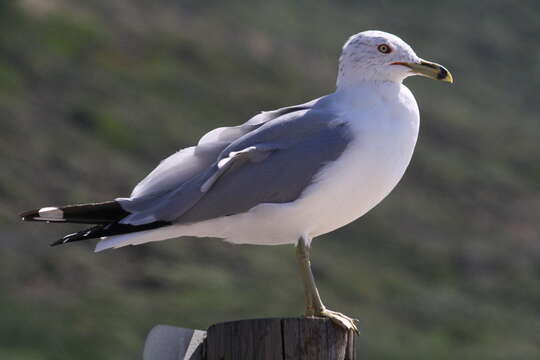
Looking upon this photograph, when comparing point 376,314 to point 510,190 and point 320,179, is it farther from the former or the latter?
point 320,179

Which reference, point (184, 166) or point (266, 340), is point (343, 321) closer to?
point (266, 340)

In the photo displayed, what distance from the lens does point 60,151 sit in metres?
21.8

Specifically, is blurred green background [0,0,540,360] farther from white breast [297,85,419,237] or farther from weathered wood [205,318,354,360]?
weathered wood [205,318,354,360]

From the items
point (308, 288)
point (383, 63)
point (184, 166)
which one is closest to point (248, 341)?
point (308, 288)

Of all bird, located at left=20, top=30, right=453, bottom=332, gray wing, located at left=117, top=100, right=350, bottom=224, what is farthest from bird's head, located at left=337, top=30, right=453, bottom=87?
gray wing, located at left=117, top=100, right=350, bottom=224

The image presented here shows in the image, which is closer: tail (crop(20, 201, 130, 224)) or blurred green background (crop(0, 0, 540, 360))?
tail (crop(20, 201, 130, 224))

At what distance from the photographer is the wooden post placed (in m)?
4.49

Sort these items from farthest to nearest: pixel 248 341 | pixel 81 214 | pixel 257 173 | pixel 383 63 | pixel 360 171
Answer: pixel 383 63
pixel 257 173
pixel 360 171
pixel 81 214
pixel 248 341

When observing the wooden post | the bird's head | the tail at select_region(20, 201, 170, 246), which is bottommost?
the wooden post

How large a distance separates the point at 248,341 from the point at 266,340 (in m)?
0.07

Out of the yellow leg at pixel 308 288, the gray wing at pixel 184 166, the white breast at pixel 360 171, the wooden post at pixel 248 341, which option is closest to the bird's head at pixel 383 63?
the white breast at pixel 360 171

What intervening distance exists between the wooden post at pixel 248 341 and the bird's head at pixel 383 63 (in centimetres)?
183

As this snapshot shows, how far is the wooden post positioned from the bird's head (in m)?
1.83

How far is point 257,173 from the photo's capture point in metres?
5.64
